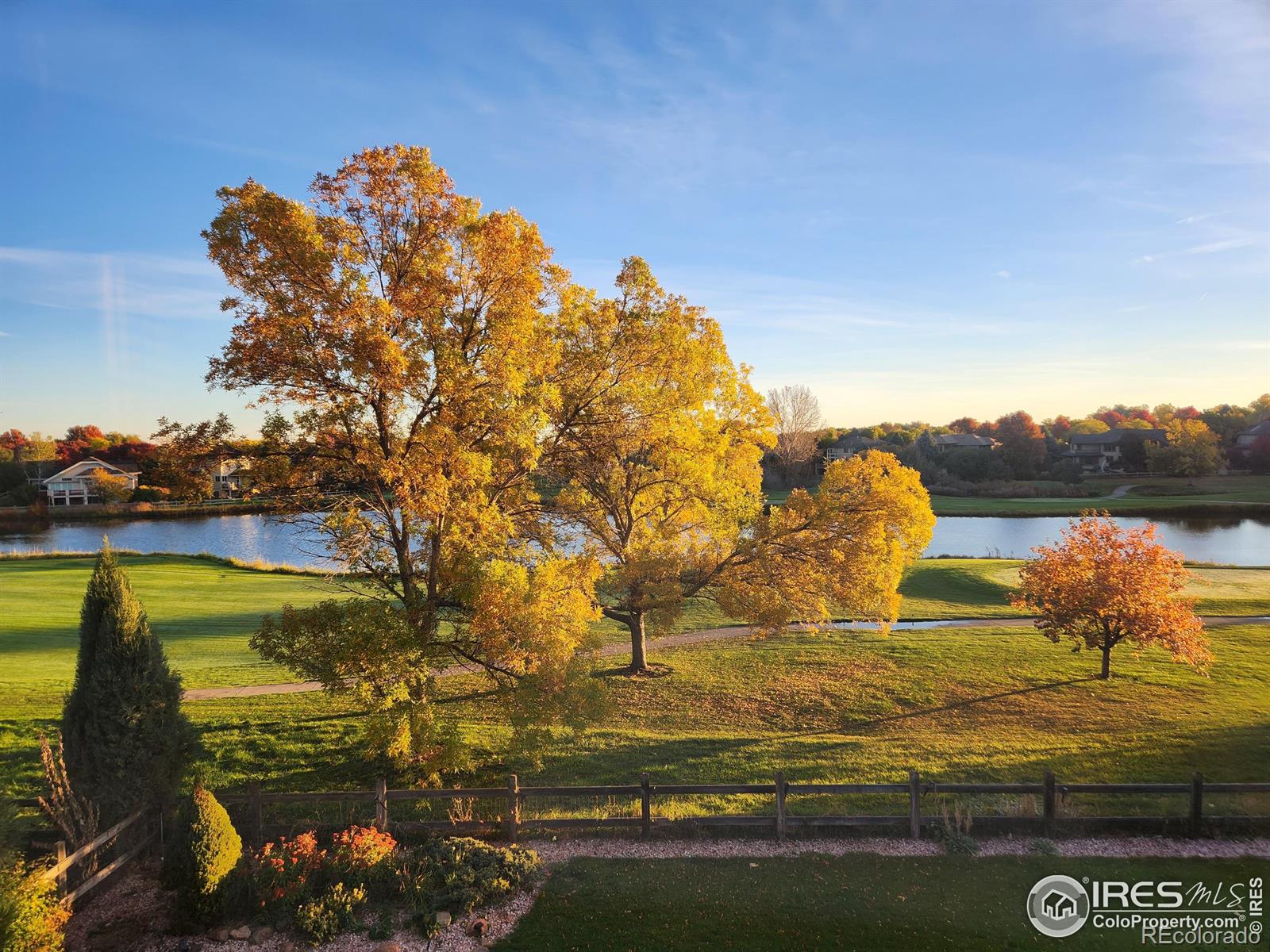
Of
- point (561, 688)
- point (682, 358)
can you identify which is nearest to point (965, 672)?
point (682, 358)

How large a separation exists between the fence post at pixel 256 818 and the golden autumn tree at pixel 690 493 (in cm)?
822

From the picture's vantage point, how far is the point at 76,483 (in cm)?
8088

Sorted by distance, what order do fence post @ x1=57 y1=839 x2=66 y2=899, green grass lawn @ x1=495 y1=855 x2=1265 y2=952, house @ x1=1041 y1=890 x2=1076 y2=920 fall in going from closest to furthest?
green grass lawn @ x1=495 y1=855 x2=1265 y2=952 → fence post @ x1=57 y1=839 x2=66 y2=899 → house @ x1=1041 y1=890 x2=1076 y2=920

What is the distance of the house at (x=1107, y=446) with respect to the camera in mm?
99312

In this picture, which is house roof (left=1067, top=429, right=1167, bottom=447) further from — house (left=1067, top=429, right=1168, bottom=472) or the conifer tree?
the conifer tree

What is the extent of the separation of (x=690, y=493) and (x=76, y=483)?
92453mm

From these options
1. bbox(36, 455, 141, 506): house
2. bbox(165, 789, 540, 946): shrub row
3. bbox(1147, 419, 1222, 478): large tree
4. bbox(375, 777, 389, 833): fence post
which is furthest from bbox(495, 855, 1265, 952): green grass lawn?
bbox(1147, 419, 1222, 478): large tree

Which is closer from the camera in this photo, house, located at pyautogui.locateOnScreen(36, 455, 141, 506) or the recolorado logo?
the recolorado logo

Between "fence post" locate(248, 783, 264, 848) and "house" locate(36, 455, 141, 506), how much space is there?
85737mm

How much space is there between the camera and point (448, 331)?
39.8ft

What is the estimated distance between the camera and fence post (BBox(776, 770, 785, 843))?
10812mm

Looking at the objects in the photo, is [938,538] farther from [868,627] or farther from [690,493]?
[690,493]

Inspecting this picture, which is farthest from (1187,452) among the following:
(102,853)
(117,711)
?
(102,853)

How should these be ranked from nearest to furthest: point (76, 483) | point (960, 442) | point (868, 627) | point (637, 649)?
1. point (637, 649)
2. point (868, 627)
3. point (76, 483)
4. point (960, 442)
